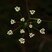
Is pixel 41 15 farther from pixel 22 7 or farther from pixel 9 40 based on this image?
pixel 9 40

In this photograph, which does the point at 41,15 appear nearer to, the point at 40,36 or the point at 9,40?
the point at 40,36

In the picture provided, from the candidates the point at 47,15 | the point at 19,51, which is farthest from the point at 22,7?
the point at 19,51

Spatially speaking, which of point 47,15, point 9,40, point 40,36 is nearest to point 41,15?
point 47,15

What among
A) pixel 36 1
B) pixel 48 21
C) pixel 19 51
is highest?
pixel 36 1

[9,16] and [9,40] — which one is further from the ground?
[9,16]

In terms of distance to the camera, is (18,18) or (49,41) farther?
(49,41)

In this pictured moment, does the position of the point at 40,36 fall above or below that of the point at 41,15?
below
